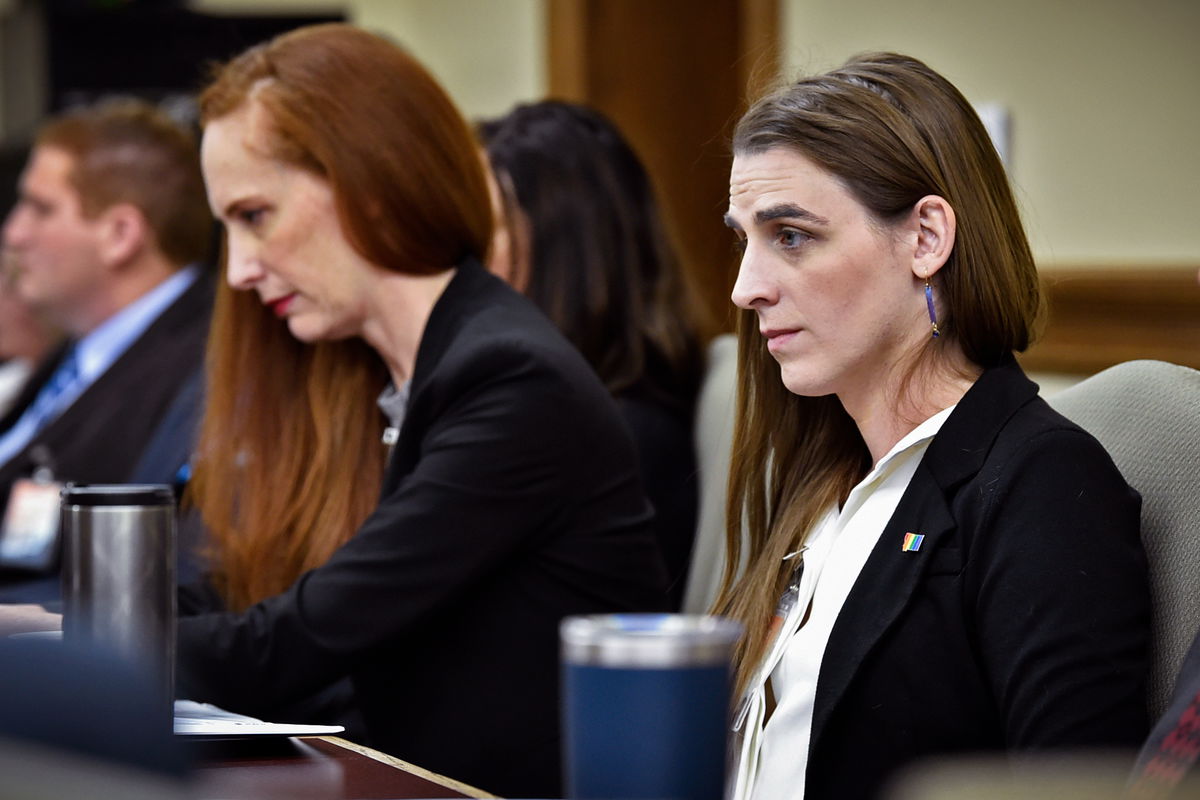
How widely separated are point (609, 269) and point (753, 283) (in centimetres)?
102

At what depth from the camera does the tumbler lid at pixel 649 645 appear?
0.71 meters

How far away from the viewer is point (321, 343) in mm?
2053

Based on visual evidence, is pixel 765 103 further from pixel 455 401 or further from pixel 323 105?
pixel 323 105

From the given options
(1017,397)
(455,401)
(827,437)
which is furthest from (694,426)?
(1017,397)

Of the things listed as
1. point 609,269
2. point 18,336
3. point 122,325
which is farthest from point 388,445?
point 18,336

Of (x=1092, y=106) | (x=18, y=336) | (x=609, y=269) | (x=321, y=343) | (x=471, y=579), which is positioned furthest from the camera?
(x=18, y=336)

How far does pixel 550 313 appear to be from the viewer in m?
2.35

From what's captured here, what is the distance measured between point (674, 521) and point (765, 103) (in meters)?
0.95

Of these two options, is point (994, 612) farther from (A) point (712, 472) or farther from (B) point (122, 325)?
(B) point (122, 325)

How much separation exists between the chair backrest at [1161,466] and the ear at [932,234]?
21cm

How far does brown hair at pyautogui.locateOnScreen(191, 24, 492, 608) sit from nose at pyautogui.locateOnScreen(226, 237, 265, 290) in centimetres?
11

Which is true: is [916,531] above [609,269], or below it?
below

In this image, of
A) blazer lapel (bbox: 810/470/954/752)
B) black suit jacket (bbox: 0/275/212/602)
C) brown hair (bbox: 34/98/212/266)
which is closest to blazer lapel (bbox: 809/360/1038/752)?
blazer lapel (bbox: 810/470/954/752)

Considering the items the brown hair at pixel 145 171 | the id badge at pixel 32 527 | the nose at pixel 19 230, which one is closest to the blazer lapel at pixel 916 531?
the id badge at pixel 32 527
